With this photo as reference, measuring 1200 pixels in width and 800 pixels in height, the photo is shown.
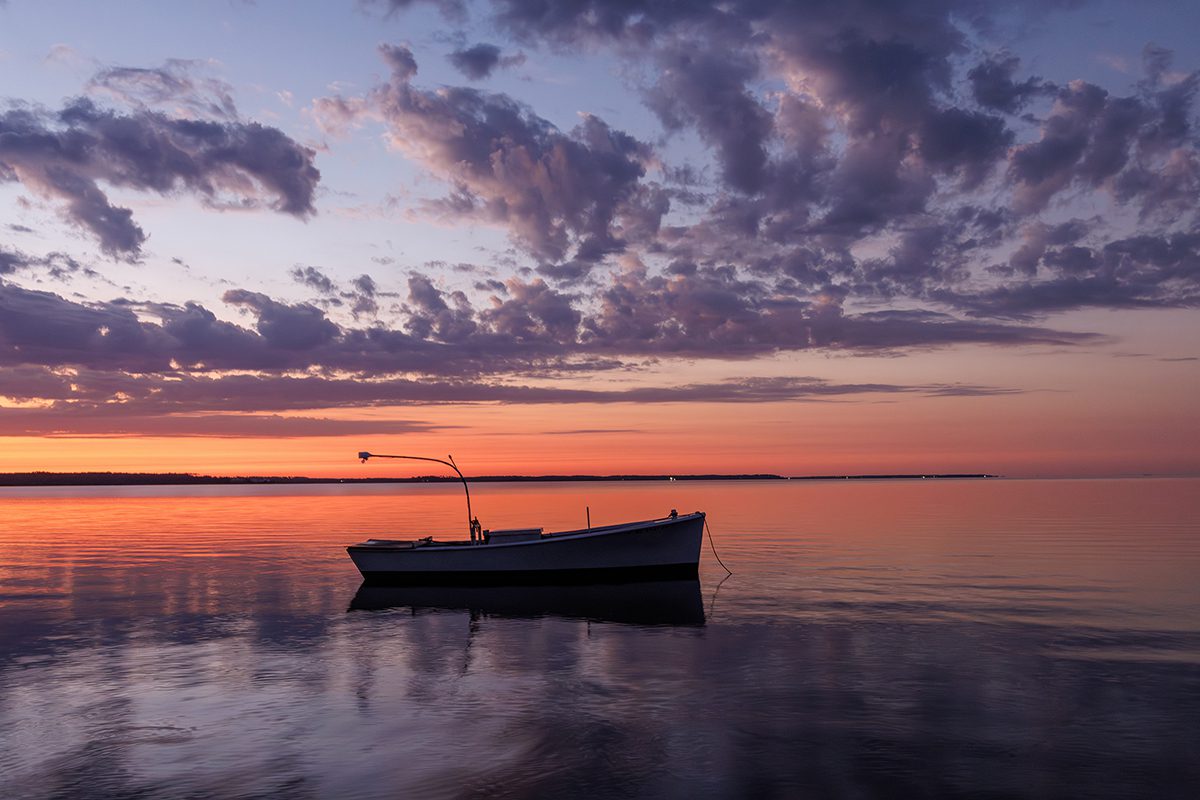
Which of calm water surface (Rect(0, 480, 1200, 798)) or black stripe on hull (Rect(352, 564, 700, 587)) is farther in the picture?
black stripe on hull (Rect(352, 564, 700, 587))

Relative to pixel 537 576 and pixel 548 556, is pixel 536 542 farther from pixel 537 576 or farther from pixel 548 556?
pixel 537 576

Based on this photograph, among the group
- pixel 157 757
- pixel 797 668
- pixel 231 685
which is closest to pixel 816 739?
pixel 797 668

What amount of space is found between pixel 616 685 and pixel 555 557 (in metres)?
17.0

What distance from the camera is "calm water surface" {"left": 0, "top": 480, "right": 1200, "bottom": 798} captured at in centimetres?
1314

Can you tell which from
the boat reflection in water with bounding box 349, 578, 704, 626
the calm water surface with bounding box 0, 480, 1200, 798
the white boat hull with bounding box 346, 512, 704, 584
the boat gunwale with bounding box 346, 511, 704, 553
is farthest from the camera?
the white boat hull with bounding box 346, 512, 704, 584

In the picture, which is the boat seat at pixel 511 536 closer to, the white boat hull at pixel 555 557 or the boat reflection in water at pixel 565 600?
the white boat hull at pixel 555 557

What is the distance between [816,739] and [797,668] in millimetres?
5578

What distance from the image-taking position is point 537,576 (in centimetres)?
3612

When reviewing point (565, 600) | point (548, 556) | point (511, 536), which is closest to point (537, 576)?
point (548, 556)

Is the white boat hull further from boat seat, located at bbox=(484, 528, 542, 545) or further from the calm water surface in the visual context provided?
the calm water surface

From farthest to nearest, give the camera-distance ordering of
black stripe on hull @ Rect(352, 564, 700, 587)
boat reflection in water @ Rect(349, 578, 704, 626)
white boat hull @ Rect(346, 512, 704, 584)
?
1. black stripe on hull @ Rect(352, 564, 700, 587)
2. white boat hull @ Rect(346, 512, 704, 584)
3. boat reflection in water @ Rect(349, 578, 704, 626)

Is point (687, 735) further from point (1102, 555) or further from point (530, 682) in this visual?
point (1102, 555)

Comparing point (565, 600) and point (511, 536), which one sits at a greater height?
point (511, 536)

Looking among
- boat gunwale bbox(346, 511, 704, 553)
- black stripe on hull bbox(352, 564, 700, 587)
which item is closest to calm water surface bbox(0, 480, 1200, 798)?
black stripe on hull bbox(352, 564, 700, 587)
